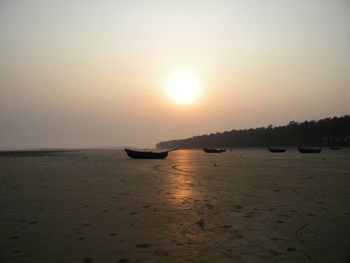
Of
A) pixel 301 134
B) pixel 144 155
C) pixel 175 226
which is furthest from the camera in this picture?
pixel 301 134

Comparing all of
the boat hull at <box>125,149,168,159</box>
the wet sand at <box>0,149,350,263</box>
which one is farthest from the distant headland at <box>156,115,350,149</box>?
the wet sand at <box>0,149,350,263</box>

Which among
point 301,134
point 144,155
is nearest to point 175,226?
point 144,155

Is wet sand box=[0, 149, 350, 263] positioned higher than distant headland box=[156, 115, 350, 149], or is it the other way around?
distant headland box=[156, 115, 350, 149]

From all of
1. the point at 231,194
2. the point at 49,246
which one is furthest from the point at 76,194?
the point at 49,246

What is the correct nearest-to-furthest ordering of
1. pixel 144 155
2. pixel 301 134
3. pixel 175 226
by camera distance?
pixel 175 226 → pixel 144 155 → pixel 301 134

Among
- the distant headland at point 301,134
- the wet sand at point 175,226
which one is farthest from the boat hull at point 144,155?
the distant headland at point 301,134

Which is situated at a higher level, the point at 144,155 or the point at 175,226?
the point at 144,155

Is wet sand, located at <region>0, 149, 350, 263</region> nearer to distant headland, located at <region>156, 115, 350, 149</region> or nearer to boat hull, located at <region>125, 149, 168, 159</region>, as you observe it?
boat hull, located at <region>125, 149, 168, 159</region>

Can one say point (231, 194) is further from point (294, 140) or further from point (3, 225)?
point (294, 140)

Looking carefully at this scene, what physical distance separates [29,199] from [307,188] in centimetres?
1167

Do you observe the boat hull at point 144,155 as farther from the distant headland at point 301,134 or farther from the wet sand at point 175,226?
the distant headland at point 301,134

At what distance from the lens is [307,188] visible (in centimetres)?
1516

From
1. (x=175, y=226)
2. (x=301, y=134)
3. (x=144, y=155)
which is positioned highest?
(x=301, y=134)

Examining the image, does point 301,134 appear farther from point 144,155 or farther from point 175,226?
point 175,226
